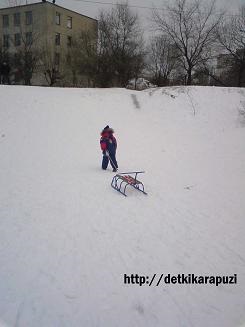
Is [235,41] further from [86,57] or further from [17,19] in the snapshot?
[17,19]

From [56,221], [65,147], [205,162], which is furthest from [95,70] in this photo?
[56,221]

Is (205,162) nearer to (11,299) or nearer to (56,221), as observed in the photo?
(56,221)

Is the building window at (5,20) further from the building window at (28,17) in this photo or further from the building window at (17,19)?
the building window at (28,17)

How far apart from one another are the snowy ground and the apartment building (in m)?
28.7

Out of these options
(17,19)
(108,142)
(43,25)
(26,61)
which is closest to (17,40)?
(17,19)

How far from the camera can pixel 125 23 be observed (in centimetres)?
3066

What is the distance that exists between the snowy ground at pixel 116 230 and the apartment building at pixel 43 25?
94.2 feet

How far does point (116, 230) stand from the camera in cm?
612

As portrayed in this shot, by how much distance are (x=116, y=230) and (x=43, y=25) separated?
4229 centimetres

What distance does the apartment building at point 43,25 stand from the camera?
1596 inches

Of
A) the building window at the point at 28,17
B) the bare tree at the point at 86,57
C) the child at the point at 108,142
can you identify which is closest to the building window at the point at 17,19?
the building window at the point at 28,17

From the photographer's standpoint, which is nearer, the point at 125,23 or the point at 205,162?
the point at 205,162

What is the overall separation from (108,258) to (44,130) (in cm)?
1273

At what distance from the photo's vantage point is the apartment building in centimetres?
4053
